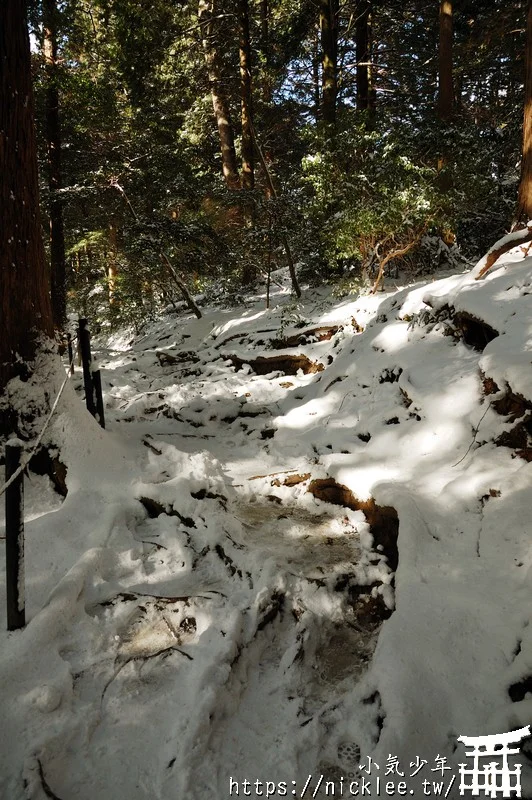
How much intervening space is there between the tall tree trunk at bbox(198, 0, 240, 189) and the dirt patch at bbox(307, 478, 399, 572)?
11.9m

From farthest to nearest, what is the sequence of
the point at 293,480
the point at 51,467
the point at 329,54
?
the point at 329,54, the point at 293,480, the point at 51,467

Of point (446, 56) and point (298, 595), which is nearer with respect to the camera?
point (298, 595)

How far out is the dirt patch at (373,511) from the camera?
3.32 m

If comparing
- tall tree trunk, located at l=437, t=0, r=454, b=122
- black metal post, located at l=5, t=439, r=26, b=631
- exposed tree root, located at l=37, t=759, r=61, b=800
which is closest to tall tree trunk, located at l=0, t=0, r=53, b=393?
black metal post, located at l=5, t=439, r=26, b=631

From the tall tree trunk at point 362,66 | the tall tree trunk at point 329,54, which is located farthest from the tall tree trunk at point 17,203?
the tall tree trunk at point 362,66

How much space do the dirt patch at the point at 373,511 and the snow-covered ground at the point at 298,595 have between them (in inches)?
0.9

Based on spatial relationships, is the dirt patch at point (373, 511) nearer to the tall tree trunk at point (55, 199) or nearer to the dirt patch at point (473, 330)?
the dirt patch at point (473, 330)

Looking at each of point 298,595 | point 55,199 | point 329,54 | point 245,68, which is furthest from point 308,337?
point 329,54

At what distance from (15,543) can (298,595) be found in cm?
177

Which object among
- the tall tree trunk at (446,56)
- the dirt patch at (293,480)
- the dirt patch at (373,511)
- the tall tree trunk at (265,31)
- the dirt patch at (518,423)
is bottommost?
the dirt patch at (293,480)

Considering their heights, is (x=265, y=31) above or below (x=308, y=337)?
above

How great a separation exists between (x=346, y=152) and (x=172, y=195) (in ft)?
18.3

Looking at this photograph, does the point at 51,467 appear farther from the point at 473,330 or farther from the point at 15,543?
the point at 473,330

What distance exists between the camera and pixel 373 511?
365 centimetres
